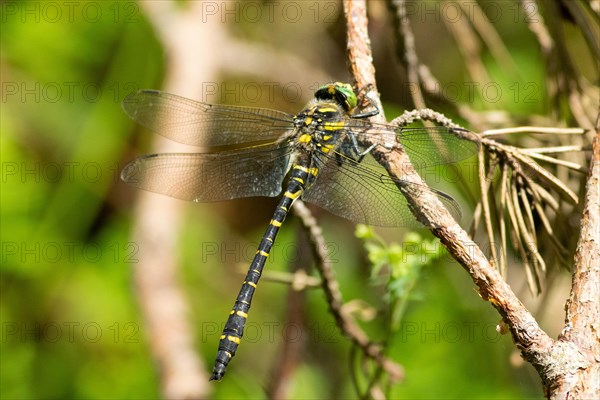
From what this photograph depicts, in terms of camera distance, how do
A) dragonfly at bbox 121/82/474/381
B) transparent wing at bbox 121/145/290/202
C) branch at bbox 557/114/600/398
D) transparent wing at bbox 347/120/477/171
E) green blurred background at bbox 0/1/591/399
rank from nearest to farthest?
branch at bbox 557/114/600/398 → transparent wing at bbox 347/120/477/171 → dragonfly at bbox 121/82/474/381 → transparent wing at bbox 121/145/290/202 → green blurred background at bbox 0/1/591/399

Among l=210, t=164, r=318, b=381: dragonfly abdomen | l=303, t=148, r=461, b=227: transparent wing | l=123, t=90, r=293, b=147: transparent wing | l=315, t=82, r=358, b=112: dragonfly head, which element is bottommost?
l=210, t=164, r=318, b=381: dragonfly abdomen

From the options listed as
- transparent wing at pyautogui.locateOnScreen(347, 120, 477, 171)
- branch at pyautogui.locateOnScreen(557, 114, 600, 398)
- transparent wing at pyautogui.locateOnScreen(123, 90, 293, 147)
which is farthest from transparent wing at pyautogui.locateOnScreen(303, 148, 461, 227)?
branch at pyautogui.locateOnScreen(557, 114, 600, 398)

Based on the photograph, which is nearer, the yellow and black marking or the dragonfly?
the dragonfly

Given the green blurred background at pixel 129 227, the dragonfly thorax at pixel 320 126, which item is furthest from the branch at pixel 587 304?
the green blurred background at pixel 129 227

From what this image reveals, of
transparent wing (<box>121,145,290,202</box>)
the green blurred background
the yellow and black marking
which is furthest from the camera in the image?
the green blurred background

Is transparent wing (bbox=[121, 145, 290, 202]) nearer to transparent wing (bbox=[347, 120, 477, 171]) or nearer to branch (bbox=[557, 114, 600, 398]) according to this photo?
transparent wing (bbox=[347, 120, 477, 171])

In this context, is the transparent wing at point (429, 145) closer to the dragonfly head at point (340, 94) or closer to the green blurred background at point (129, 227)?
the dragonfly head at point (340, 94)

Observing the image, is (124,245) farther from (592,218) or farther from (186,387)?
(592,218)
